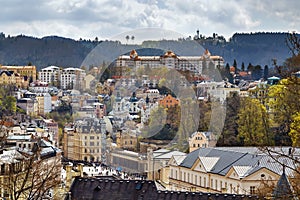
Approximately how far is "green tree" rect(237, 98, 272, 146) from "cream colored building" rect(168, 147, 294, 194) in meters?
9.04

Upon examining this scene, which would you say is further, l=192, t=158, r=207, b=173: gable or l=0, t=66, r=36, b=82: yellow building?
l=0, t=66, r=36, b=82: yellow building

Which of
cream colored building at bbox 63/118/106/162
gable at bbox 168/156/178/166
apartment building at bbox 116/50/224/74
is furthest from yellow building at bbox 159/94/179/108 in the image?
gable at bbox 168/156/178/166

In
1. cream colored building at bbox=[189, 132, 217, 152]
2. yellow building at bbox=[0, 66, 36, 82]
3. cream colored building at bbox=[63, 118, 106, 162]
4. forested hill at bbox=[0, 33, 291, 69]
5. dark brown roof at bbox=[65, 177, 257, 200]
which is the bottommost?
cream colored building at bbox=[63, 118, 106, 162]

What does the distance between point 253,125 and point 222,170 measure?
15851 millimetres

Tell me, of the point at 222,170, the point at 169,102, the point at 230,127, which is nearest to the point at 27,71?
the point at 169,102

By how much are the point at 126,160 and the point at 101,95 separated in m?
26.4

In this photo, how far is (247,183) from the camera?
3875 cm

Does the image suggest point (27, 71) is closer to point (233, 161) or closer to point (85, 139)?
point (85, 139)

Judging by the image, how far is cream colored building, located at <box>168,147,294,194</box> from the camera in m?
A: 38.5

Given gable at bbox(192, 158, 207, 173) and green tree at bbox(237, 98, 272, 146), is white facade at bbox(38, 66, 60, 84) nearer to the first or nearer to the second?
green tree at bbox(237, 98, 272, 146)

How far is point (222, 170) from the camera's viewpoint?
138 ft

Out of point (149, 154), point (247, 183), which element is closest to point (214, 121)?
point (149, 154)

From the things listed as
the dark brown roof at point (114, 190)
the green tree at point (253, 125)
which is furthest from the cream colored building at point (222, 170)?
the dark brown roof at point (114, 190)

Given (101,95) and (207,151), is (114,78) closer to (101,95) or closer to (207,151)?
(101,95)
